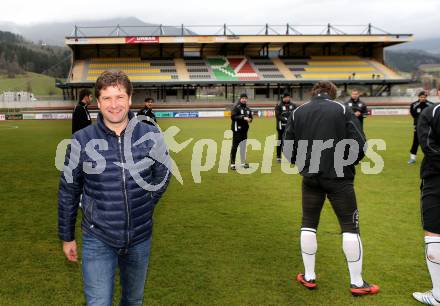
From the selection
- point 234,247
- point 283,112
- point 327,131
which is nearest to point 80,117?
point 234,247

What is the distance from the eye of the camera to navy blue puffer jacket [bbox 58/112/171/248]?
295 centimetres

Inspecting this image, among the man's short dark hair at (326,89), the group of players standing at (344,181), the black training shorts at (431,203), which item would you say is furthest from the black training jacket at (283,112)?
the black training shorts at (431,203)

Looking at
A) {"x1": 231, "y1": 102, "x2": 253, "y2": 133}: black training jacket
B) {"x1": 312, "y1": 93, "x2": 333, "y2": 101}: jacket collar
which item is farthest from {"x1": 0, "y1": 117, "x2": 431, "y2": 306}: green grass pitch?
{"x1": 231, "y1": 102, "x2": 253, "y2": 133}: black training jacket

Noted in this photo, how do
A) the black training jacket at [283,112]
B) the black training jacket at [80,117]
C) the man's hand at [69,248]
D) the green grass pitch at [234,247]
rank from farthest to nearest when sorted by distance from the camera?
the black training jacket at [283,112] < the black training jacket at [80,117] < the green grass pitch at [234,247] < the man's hand at [69,248]

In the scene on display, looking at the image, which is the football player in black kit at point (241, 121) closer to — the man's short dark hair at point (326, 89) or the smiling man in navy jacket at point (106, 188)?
the man's short dark hair at point (326, 89)

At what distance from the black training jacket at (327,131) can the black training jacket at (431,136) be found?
0.60 metres

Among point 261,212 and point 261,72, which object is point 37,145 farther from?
point 261,72

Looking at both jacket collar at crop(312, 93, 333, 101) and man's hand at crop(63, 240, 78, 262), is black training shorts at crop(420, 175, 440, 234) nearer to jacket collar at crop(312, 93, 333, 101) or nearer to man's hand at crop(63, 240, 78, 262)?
jacket collar at crop(312, 93, 333, 101)

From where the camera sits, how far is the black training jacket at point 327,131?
14.6 feet

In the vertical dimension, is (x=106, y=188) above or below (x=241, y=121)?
above

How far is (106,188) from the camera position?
295 centimetres

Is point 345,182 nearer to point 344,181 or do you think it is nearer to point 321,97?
point 344,181

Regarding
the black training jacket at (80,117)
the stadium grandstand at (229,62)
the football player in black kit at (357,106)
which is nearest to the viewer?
the black training jacket at (80,117)

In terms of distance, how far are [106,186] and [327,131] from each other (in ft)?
7.90
